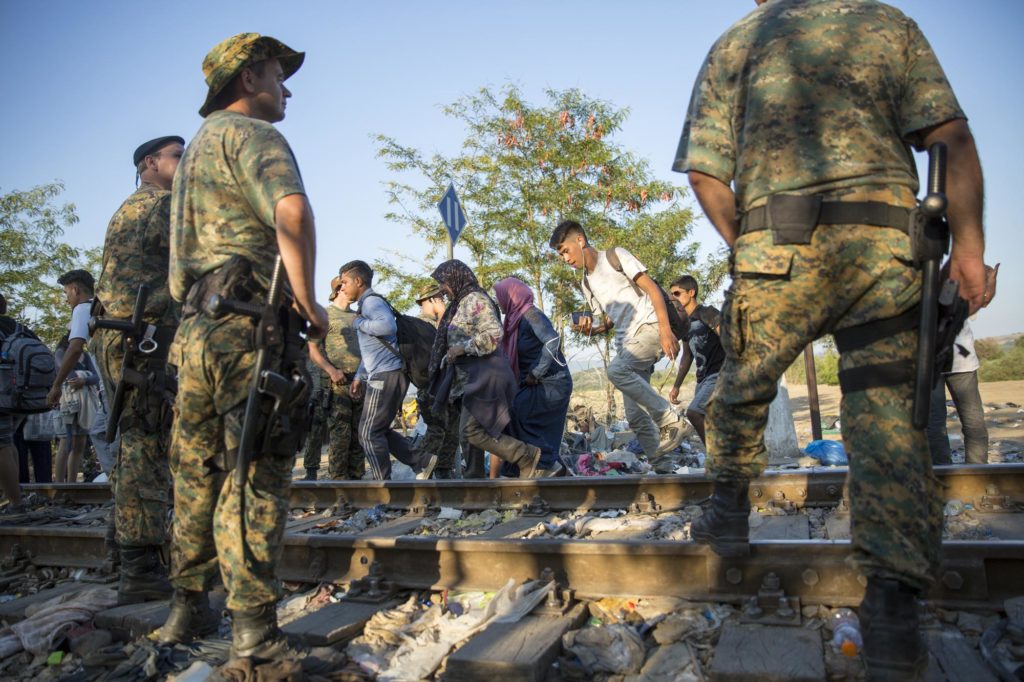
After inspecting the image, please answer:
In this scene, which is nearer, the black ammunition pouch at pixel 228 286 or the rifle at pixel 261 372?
the rifle at pixel 261 372

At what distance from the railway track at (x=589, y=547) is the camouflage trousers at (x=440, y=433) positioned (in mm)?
1848

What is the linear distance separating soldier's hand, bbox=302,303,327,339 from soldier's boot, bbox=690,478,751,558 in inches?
70.7

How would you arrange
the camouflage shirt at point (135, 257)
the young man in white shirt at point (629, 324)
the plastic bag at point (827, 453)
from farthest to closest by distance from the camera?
1. the plastic bag at point (827, 453)
2. the young man in white shirt at point (629, 324)
3. the camouflage shirt at point (135, 257)

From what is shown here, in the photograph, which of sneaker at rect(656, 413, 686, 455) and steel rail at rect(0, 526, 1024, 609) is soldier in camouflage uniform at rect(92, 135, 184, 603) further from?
sneaker at rect(656, 413, 686, 455)

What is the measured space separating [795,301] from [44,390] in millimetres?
7730

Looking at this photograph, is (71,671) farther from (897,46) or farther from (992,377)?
(992,377)

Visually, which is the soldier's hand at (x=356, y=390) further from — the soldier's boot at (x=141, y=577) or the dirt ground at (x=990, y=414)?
the soldier's boot at (x=141, y=577)

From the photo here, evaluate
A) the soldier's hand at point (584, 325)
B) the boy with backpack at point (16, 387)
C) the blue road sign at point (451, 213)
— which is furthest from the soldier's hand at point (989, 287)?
the boy with backpack at point (16, 387)

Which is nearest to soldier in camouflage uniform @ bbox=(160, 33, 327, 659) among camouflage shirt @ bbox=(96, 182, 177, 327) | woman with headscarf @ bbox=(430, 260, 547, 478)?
camouflage shirt @ bbox=(96, 182, 177, 327)

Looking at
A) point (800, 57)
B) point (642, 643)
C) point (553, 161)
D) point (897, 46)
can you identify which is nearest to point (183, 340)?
point (642, 643)

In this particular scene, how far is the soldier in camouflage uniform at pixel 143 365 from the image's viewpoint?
4137mm

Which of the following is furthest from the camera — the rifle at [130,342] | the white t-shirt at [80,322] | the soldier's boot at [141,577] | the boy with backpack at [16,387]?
the boy with backpack at [16,387]

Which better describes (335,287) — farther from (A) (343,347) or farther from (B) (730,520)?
(B) (730,520)

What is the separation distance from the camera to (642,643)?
9.66 feet
